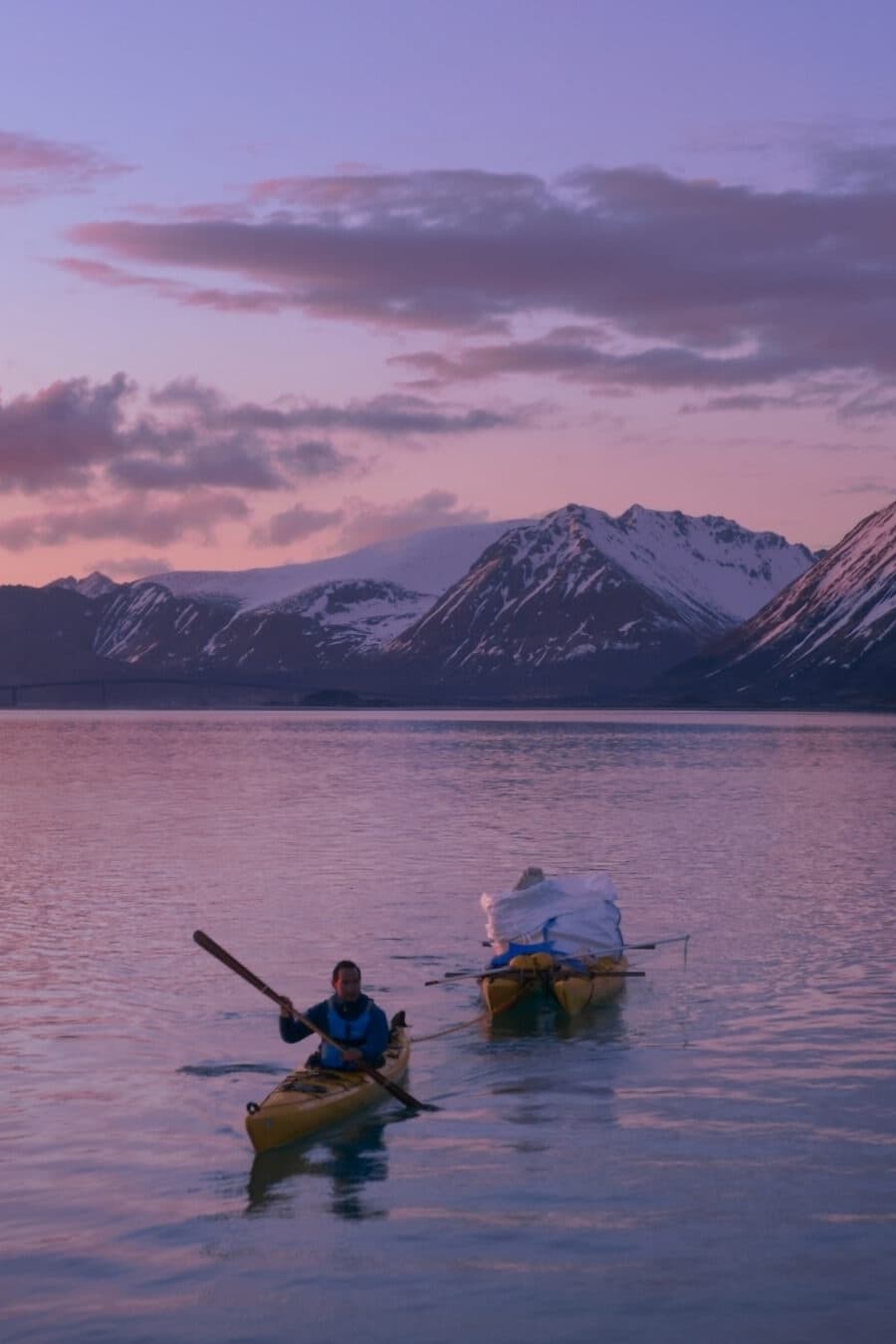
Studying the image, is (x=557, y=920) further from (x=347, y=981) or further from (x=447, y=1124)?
(x=347, y=981)


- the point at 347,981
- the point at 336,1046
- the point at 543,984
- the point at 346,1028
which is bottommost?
the point at 543,984

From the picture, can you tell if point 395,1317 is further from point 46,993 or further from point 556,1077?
point 46,993

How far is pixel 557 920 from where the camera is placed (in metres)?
35.6

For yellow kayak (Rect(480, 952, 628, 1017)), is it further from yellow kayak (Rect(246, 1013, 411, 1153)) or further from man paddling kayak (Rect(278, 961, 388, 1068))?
man paddling kayak (Rect(278, 961, 388, 1068))

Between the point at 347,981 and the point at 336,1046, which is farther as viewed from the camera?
the point at 336,1046

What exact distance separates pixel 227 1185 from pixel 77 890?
31.7 m

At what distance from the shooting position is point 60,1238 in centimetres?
1933

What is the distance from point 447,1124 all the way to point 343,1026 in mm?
2028

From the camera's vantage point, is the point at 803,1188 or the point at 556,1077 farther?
the point at 556,1077

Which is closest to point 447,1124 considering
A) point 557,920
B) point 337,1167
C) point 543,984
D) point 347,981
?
point 347,981

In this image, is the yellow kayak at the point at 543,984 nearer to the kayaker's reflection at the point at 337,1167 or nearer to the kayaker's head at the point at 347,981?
the kayaker's head at the point at 347,981

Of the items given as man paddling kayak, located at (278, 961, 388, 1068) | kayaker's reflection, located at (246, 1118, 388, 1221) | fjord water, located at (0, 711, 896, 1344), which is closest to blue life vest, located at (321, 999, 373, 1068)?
man paddling kayak, located at (278, 961, 388, 1068)

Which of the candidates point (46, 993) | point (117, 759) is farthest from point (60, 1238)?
point (117, 759)

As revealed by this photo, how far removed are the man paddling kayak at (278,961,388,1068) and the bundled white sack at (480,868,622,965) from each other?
9.42m
